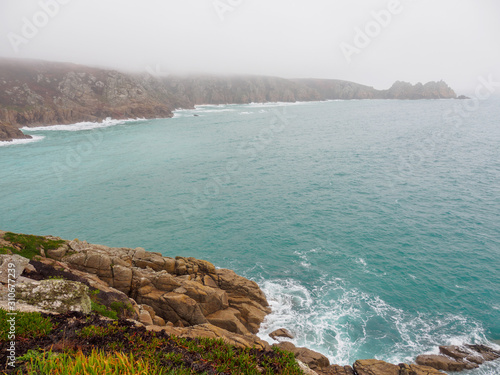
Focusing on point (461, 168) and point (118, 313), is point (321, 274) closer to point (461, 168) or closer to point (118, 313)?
point (118, 313)

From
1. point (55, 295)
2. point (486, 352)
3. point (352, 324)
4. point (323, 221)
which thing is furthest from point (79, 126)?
point (486, 352)

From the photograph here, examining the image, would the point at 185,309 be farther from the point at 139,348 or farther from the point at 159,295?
the point at 139,348

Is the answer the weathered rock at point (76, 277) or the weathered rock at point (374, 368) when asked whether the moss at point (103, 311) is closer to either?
the weathered rock at point (76, 277)

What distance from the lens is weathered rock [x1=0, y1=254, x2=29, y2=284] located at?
12.7 meters

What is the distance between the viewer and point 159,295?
20.3 meters

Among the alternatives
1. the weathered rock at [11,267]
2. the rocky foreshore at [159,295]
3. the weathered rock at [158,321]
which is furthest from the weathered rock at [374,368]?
the weathered rock at [11,267]

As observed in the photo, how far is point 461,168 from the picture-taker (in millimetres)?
54844

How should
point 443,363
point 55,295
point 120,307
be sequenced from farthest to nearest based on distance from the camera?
point 443,363
point 120,307
point 55,295

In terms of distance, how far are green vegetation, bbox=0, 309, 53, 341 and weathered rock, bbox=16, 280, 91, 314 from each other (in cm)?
248

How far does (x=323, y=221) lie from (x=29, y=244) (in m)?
31.9

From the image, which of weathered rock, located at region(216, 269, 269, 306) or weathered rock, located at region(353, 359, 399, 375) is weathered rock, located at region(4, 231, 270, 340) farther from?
weathered rock, located at region(353, 359, 399, 375)

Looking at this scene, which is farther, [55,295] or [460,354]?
[460,354]

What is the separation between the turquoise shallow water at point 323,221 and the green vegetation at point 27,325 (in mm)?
16638

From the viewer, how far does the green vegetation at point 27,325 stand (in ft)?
26.3
